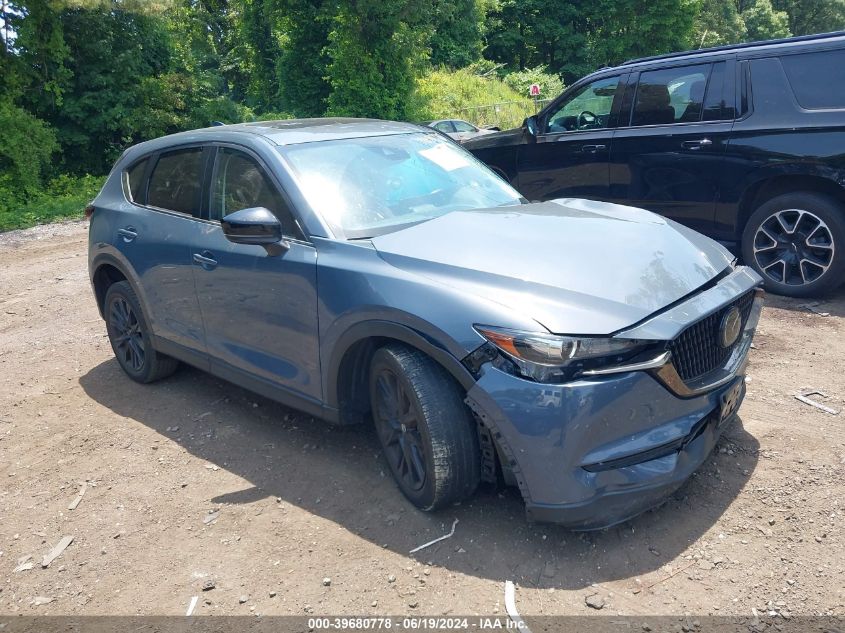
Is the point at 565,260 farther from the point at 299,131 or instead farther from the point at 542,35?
the point at 542,35

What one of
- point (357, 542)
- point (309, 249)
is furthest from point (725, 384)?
point (309, 249)

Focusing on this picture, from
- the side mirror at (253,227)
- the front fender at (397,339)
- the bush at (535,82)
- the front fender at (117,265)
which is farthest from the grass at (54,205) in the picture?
the bush at (535,82)

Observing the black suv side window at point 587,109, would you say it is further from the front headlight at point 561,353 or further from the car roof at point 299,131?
the front headlight at point 561,353

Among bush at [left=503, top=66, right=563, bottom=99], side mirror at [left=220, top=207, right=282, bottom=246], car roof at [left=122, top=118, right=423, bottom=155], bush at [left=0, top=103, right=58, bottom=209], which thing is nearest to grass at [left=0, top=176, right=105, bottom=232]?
bush at [left=0, top=103, right=58, bottom=209]

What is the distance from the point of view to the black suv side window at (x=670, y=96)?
20.4 ft

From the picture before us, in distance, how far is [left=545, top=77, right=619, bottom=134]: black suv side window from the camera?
22.5 feet

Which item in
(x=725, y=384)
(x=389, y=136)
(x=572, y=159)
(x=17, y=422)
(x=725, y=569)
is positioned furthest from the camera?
(x=572, y=159)

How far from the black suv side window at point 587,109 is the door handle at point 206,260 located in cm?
421

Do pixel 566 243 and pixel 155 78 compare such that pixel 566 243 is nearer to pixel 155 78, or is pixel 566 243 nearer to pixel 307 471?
pixel 307 471

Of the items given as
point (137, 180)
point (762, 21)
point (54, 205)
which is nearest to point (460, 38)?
point (762, 21)

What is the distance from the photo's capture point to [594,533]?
3.13 metres

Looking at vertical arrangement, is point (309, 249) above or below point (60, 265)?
above

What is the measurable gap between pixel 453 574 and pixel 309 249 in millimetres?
1676

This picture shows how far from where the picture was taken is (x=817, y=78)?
556cm
